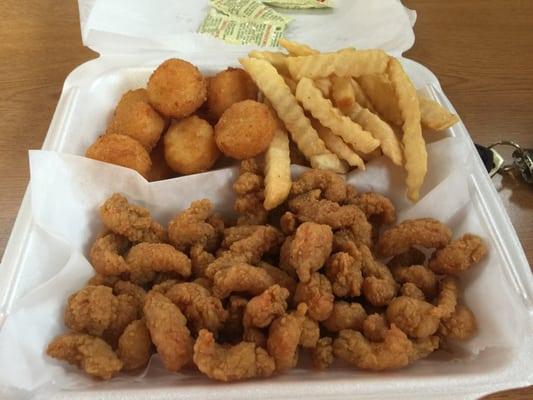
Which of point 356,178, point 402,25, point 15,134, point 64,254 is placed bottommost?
point 15,134

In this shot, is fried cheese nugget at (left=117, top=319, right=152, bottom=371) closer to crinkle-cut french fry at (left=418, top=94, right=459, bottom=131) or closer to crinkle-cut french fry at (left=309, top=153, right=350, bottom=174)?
crinkle-cut french fry at (left=309, top=153, right=350, bottom=174)

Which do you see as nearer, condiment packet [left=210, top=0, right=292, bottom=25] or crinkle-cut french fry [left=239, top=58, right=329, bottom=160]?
crinkle-cut french fry [left=239, top=58, right=329, bottom=160]

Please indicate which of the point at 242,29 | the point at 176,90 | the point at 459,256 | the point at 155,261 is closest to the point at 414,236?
the point at 459,256

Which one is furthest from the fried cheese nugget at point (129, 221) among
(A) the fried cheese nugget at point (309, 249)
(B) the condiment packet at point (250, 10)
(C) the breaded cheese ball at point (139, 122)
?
(B) the condiment packet at point (250, 10)

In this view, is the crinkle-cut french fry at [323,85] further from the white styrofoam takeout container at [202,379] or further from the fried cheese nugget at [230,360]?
the fried cheese nugget at [230,360]

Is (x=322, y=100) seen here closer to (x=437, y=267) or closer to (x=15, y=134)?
(x=437, y=267)

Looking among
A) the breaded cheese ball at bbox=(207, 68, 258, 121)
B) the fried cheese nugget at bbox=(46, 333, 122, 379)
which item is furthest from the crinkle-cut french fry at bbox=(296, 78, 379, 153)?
the fried cheese nugget at bbox=(46, 333, 122, 379)

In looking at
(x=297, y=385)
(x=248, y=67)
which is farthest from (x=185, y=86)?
(x=297, y=385)
